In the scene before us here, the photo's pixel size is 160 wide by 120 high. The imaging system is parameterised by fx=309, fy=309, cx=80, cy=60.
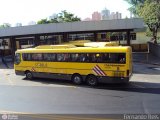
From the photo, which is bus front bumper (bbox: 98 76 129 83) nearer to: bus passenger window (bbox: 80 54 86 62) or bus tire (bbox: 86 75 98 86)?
bus tire (bbox: 86 75 98 86)

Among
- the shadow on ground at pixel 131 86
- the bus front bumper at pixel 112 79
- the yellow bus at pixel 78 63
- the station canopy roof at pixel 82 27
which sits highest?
the station canopy roof at pixel 82 27

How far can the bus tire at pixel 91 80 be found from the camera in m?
20.5

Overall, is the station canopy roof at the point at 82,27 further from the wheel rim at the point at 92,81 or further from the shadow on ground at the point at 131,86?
the wheel rim at the point at 92,81

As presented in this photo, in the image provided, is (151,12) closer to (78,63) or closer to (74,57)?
(74,57)

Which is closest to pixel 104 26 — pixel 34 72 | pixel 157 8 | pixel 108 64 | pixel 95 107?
pixel 157 8

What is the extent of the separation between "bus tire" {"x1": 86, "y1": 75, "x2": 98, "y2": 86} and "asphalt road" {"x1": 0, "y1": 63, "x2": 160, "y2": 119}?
492 millimetres

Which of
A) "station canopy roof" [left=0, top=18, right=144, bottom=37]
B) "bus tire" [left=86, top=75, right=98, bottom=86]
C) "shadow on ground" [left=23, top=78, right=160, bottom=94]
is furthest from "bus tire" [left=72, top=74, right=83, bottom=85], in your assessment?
"station canopy roof" [left=0, top=18, right=144, bottom=37]

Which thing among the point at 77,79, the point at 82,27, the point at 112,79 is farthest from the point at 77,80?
the point at 82,27

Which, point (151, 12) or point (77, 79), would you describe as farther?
point (151, 12)

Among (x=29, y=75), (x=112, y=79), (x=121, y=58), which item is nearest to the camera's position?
(x=121, y=58)

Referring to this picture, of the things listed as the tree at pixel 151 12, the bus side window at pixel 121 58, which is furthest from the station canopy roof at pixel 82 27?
the bus side window at pixel 121 58

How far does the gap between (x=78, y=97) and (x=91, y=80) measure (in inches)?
163

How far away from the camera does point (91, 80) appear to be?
68.1ft

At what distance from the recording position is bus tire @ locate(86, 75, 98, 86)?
20547 mm
